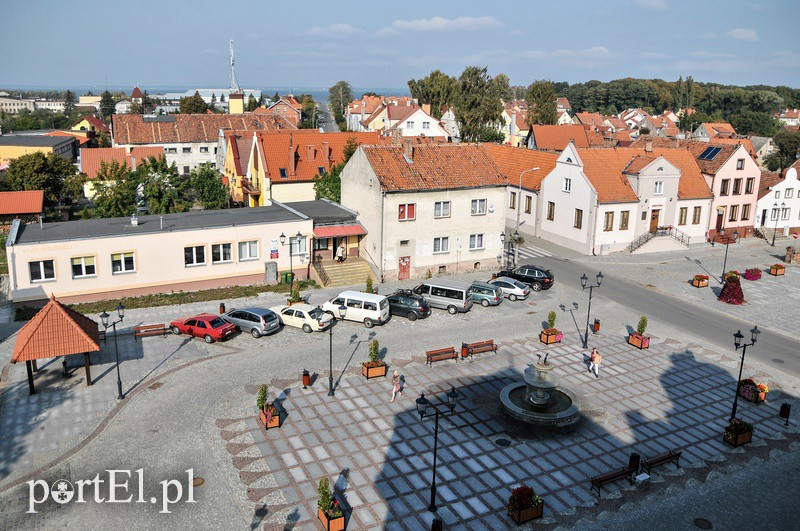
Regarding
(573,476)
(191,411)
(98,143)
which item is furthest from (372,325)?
(98,143)

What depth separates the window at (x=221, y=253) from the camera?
42406 millimetres

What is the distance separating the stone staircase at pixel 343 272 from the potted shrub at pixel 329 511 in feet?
83.4

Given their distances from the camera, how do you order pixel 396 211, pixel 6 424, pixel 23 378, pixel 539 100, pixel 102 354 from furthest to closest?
pixel 539 100 < pixel 396 211 < pixel 102 354 < pixel 23 378 < pixel 6 424

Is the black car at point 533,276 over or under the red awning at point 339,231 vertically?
under

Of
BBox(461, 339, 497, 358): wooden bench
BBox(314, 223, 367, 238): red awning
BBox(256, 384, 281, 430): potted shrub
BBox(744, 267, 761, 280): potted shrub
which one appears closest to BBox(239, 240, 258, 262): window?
BBox(314, 223, 367, 238): red awning

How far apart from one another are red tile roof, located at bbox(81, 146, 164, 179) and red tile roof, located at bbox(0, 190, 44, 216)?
52.1 ft

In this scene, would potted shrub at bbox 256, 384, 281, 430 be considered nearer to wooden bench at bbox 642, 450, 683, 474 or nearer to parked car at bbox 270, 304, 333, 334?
parked car at bbox 270, 304, 333, 334

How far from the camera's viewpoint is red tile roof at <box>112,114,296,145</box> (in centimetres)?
8456

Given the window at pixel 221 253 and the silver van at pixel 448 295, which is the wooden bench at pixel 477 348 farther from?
the window at pixel 221 253

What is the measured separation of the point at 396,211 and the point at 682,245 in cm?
2979

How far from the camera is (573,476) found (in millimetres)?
22797

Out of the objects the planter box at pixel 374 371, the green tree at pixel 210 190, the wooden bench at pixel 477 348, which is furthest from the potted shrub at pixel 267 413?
the green tree at pixel 210 190

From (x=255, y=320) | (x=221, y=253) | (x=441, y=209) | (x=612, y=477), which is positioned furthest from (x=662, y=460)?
(x=221, y=253)

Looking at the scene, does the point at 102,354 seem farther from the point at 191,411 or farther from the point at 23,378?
the point at 191,411
